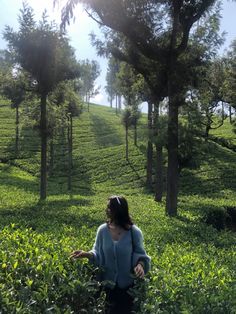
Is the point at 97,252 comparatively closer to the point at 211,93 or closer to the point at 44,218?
the point at 44,218

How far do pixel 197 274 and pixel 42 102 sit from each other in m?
19.0

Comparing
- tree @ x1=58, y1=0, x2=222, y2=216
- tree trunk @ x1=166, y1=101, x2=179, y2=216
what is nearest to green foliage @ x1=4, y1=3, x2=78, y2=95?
tree @ x1=58, y1=0, x2=222, y2=216

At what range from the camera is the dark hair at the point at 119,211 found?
17.5 ft

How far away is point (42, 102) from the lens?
23.5 metres

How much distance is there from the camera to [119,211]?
5.32 metres

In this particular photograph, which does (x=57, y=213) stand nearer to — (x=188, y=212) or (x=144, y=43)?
(x=188, y=212)

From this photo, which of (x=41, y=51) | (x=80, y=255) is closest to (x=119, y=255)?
(x=80, y=255)

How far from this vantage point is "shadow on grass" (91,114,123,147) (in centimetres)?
5488

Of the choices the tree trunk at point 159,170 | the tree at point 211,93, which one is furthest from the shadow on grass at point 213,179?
the tree trunk at point 159,170

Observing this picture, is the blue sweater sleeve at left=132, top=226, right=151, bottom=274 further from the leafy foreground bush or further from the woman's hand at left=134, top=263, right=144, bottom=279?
the leafy foreground bush

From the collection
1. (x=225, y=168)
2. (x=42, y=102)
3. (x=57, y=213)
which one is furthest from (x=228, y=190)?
(x=57, y=213)

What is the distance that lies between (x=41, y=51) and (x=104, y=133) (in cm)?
3974

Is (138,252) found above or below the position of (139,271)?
above

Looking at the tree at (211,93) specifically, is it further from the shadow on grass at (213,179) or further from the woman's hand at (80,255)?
the woman's hand at (80,255)
